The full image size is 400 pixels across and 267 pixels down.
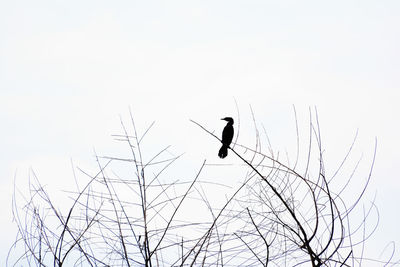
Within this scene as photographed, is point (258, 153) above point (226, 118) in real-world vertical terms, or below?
below

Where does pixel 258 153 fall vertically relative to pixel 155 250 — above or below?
above

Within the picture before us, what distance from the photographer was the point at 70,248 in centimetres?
394

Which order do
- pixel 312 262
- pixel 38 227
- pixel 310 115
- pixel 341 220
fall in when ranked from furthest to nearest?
pixel 38 227
pixel 310 115
pixel 341 220
pixel 312 262

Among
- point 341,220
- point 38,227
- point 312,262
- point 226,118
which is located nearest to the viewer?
point 312,262

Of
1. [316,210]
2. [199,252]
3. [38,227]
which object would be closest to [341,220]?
[316,210]

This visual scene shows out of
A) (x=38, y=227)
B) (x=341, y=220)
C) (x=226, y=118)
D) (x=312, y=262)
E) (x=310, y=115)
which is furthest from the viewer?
(x=226, y=118)

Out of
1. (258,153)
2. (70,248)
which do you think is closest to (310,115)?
(258,153)

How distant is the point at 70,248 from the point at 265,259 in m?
1.36

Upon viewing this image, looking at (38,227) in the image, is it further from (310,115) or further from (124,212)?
(310,115)

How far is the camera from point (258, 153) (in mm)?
3945

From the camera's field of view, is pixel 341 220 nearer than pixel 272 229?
Yes

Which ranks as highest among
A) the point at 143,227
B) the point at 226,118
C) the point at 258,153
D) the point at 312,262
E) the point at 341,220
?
the point at 226,118

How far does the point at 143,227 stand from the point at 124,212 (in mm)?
230

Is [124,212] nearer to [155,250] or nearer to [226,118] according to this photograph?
[155,250]
